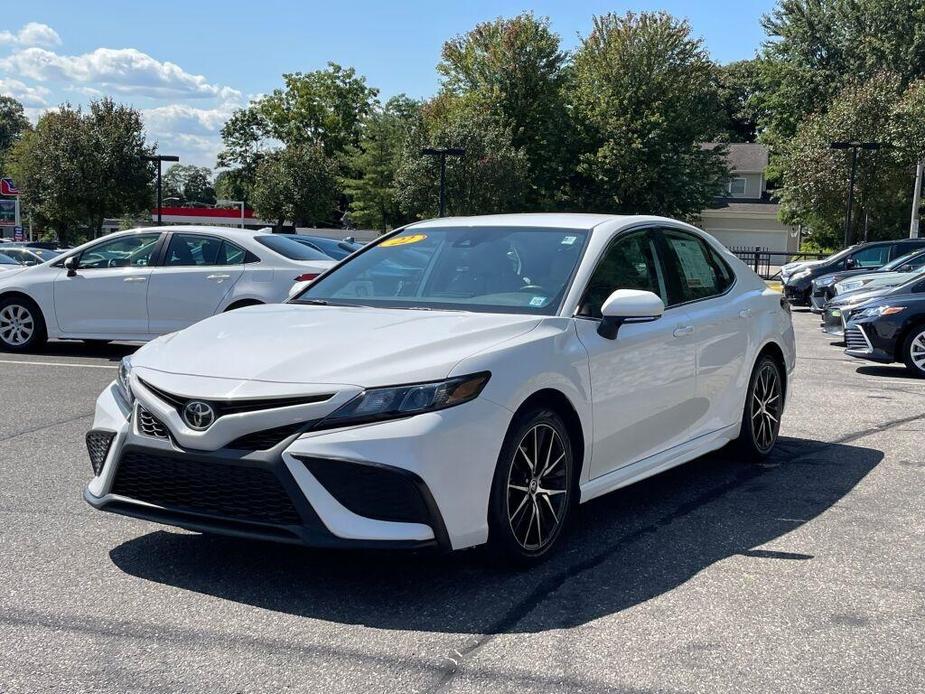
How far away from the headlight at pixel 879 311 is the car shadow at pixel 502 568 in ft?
22.9

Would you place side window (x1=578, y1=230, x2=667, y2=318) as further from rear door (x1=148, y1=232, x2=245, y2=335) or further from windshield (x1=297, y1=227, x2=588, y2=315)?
rear door (x1=148, y1=232, x2=245, y2=335)

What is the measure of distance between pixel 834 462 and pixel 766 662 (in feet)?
12.0

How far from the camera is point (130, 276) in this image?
11.9 metres

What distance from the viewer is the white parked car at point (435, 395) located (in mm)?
3803

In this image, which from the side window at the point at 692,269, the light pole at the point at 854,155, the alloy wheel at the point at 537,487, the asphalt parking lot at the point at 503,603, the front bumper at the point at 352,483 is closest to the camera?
the asphalt parking lot at the point at 503,603

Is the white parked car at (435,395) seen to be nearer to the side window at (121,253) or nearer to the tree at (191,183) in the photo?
the side window at (121,253)

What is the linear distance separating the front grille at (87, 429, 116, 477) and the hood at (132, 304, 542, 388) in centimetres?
34

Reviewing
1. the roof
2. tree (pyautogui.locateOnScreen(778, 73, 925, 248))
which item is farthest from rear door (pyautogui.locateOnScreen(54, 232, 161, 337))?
the roof

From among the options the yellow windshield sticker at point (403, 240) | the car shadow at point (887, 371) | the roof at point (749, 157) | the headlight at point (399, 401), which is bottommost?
the car shadow at point (887, 371)

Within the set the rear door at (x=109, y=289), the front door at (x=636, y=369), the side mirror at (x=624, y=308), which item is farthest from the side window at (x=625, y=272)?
the rear door at (x=109, y=289)

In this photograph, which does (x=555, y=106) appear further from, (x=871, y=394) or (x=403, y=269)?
(x=403, y=269)

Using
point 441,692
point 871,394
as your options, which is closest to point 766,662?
point 441,692

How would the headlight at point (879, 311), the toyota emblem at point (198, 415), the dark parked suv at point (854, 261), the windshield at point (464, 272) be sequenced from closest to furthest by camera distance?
the toyota emblem at point (198, 415), the windshield at point (464, 272), the headlight at point (879, 311), the dark parked suv at point (854, 261)

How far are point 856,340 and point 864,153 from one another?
99.3 ft
